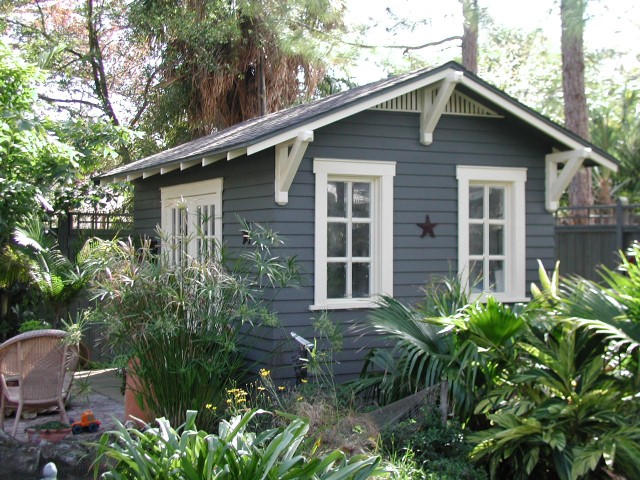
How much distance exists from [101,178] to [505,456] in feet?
24.9

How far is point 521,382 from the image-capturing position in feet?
19.9

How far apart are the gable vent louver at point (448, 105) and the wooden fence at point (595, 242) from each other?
3.76 metres

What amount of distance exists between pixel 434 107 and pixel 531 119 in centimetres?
111

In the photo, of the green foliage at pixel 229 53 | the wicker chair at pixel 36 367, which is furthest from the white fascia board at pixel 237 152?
the green foliage at pixel 229 53

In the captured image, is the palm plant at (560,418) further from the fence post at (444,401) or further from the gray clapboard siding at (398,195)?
the gray clapboard siding at (398,195)

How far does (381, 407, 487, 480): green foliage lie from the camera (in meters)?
5.78

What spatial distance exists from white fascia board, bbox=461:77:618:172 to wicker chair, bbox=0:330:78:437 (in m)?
4.87

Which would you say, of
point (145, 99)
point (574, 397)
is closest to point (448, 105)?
point (574, 397)

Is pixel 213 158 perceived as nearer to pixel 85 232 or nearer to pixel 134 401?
pixel 134 401

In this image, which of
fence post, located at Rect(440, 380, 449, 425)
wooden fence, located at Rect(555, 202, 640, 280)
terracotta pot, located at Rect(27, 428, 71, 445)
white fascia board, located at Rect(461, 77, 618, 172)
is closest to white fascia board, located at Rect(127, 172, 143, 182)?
terracotta pot, located at Rect(27, 428, 71, 445)

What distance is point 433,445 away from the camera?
6059mm

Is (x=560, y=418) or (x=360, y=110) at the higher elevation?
(x=360, y=110)

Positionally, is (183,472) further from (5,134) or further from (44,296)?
(44,296)

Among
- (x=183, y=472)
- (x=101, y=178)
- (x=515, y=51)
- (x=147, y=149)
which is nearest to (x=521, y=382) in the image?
(x=183, y=472)
